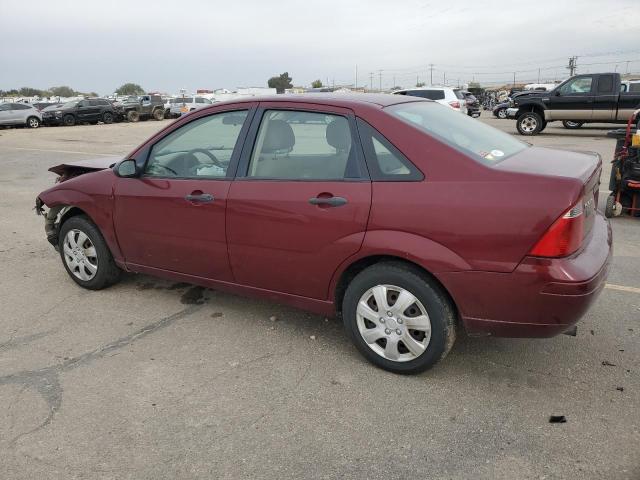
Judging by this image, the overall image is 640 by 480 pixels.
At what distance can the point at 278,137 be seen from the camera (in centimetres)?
355

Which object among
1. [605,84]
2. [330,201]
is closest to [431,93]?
[605,84]

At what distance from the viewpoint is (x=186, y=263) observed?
394 cm

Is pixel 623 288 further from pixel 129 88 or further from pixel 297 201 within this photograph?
pixel 129 88

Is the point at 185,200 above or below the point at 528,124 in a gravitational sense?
above

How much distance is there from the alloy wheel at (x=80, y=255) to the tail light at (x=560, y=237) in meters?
3.54

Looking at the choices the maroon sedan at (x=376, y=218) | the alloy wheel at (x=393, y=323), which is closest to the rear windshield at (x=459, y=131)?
the maroon sedan at (x=376, y=218)

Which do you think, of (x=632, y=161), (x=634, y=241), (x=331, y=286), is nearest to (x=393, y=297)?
(x=331, y=286)

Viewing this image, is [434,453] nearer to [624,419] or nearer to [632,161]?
[624,419]

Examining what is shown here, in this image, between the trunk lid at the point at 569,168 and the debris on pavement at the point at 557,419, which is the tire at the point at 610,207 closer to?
the trunk lid at the point at 569,168

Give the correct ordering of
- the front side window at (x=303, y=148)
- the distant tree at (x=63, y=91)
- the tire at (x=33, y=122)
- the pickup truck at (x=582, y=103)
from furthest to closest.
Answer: the distant tree at (x=63, y=91), the tire at (x=33, y=122), the pickup truck at (x=582, y=103), the front side window at (x=303, y=148)

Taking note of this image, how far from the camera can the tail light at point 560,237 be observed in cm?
266

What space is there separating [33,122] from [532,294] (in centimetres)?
3345

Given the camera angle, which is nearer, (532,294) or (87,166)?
(532,294)

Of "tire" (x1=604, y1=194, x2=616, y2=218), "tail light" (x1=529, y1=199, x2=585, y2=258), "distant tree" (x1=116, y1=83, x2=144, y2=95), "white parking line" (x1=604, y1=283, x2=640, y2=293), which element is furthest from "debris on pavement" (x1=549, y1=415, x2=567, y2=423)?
"distant tree" (x1=116, y1=83, x2=144, y2=95)
